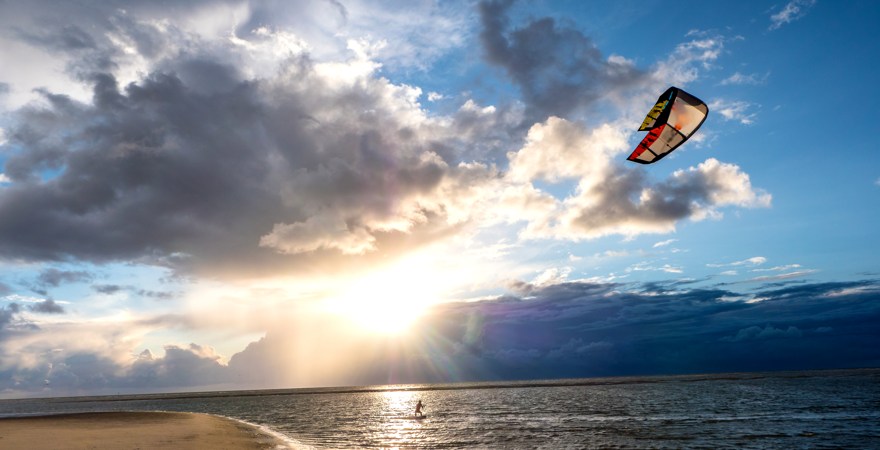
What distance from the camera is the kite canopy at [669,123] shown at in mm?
27250

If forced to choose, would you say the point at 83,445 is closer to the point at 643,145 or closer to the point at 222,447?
the point at 222,447

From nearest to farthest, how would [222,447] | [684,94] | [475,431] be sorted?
[684,94] < [222,447] < [475,431]

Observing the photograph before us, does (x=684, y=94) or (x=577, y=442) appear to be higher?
(x=684, y=94)

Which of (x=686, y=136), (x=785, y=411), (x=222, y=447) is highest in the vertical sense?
(x=686, y=136)

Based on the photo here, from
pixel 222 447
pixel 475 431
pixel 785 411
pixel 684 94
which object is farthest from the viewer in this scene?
pixel 785 411

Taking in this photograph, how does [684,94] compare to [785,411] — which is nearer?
[684,94]

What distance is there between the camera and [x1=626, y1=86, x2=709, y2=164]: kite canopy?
2725 centimetres

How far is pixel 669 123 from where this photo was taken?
28766 mm

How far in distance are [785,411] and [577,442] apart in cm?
3380

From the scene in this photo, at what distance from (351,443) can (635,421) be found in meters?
27.4

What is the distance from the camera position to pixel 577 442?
3453 cm

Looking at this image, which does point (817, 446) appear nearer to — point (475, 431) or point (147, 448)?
point (475, 431)

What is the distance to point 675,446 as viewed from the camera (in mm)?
32125

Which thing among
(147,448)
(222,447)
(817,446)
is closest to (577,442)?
(817,446)
